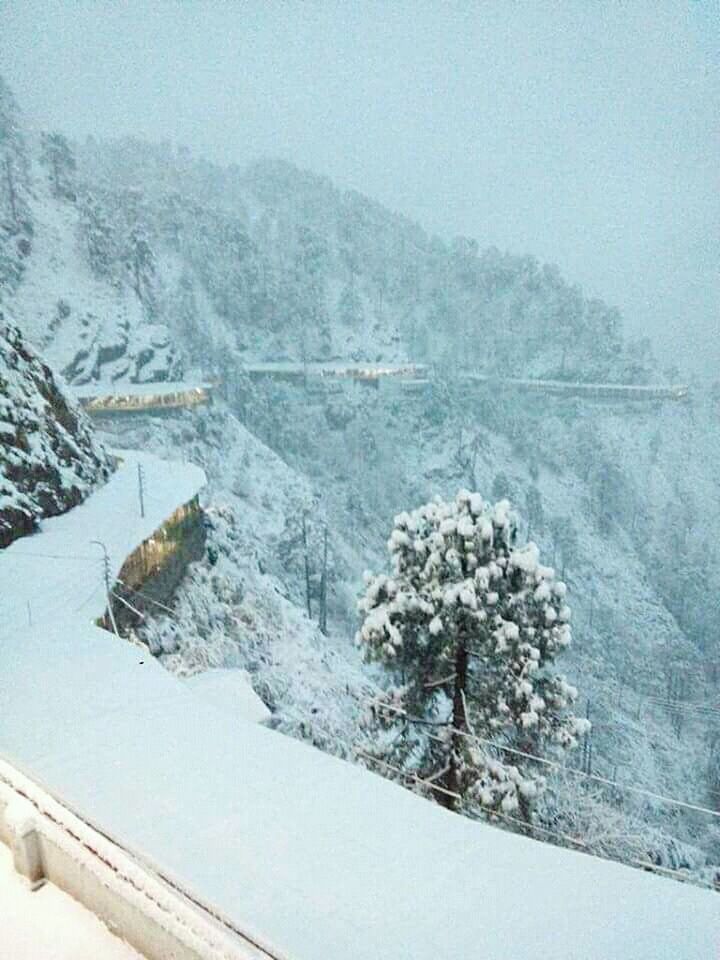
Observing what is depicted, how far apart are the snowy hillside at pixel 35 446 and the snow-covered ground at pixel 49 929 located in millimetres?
13003

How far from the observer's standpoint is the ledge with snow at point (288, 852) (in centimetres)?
355

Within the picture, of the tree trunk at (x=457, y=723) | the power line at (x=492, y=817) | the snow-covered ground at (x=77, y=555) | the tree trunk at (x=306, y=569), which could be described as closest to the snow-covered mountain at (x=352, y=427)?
the tree trunk at (x=306, y=569)

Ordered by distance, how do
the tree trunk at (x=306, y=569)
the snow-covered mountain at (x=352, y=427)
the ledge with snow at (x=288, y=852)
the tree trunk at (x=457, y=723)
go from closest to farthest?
the ledge with snow at (x=288, y=852) < the tree trunk at (x=457, y=723) < the snow-covered mountain at (x=352, y=427) < the tree trunk at (x=306, y=569)

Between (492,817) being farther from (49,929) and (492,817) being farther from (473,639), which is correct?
(49,929)

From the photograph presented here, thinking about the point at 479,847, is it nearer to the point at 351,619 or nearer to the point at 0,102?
the point at 351,619

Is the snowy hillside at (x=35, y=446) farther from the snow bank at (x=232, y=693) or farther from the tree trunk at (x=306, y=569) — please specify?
the tree trunk at (x=306, y=569)

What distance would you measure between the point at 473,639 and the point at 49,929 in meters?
7.22

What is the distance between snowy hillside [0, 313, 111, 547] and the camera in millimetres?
14930

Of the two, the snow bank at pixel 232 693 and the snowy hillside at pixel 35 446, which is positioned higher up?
the snowy hillside at pixel 35 446

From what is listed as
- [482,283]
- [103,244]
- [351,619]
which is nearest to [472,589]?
[351,619]

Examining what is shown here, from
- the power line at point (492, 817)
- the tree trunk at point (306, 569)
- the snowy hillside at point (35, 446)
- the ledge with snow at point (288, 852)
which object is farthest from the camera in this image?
the tree trunk at point (306, 569)

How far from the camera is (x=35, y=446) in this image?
16609 millimetres

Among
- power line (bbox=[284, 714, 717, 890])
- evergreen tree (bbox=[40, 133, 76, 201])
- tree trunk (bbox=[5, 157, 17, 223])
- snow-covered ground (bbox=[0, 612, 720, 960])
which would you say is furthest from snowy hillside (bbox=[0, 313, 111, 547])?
evergreen tree (bbox=[40, 133, 76, 201])

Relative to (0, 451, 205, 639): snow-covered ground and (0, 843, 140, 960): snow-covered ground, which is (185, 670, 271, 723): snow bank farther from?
(0, 843, 140, 960): snow-covered ground
